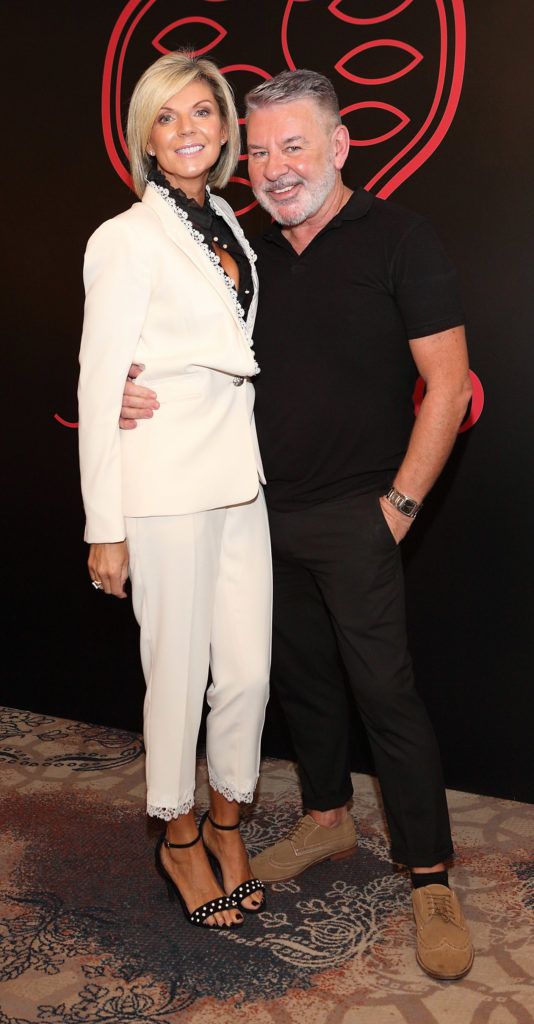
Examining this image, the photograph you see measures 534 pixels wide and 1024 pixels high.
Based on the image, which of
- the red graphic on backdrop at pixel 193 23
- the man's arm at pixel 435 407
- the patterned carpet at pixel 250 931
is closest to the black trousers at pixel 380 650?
the man's arm at pixel 435 407

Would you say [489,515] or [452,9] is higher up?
[452,9]

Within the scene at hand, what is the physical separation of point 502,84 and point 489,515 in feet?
3.79

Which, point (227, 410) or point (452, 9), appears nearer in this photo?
point (227, 410)

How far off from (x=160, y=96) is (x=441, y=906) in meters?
1.90

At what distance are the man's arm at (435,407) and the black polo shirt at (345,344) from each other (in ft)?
0.14

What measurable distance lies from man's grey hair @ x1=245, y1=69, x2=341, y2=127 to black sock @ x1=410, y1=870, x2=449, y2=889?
1.75 meters

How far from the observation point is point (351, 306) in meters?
2.32

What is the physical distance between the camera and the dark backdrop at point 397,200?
2.74m

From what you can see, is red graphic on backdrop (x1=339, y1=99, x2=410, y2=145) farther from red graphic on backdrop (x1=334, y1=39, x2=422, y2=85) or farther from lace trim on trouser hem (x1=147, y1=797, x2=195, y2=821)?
lace trim on trouser hem (x1=147, y1=797, x2=195, y2=821)

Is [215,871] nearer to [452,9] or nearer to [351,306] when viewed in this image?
[351,306]

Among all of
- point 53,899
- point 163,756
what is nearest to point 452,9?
point 163,756

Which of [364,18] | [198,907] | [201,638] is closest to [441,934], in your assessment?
[198,907]

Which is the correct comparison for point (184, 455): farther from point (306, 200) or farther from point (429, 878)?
point (429, 878)

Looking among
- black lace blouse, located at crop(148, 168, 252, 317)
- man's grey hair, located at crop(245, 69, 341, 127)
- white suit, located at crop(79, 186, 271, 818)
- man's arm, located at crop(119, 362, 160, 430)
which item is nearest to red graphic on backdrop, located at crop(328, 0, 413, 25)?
man's grey hair, located at crop(245, 69, 341, 127)
